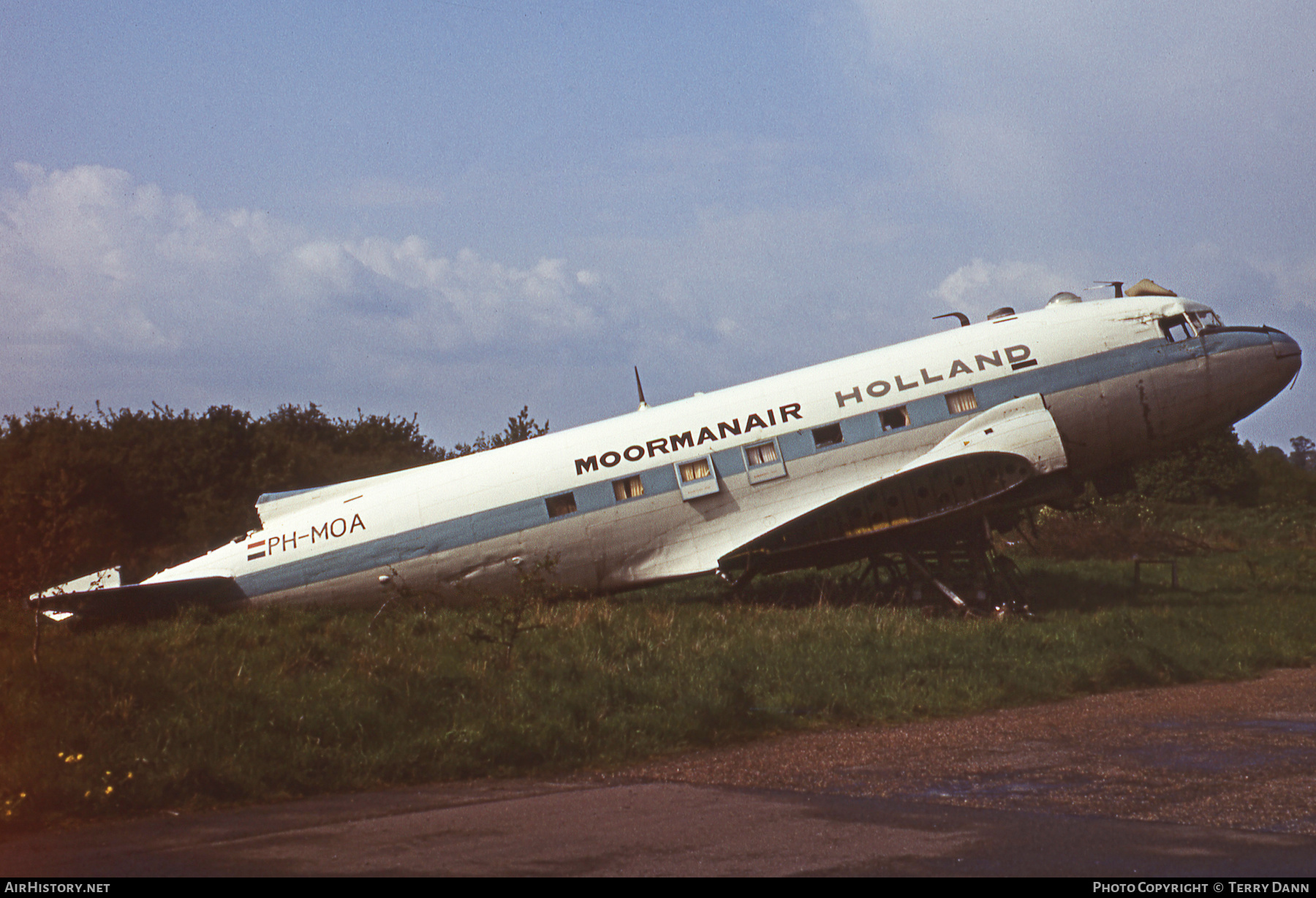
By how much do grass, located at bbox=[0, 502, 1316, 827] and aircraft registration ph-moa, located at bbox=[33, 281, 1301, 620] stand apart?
1.11 meters

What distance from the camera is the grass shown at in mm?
9828

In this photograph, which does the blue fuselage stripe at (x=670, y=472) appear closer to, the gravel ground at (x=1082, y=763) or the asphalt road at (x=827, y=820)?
the gravel ground at (x=1082, y=763)

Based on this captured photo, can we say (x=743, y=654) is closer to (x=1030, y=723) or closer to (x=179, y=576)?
(x=1030, y=723)

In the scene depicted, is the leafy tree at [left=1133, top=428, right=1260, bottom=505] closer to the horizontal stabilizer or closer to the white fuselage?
the white fuselage

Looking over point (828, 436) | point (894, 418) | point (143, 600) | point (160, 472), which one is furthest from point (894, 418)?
point (160, 472)

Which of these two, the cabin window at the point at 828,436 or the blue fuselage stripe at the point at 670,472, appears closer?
the blue fuselage stripe at the point at 670,472

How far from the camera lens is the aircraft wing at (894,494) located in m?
20.5

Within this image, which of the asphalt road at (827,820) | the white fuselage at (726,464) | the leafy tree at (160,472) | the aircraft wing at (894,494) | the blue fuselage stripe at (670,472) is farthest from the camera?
the leafy tree at (160,472)

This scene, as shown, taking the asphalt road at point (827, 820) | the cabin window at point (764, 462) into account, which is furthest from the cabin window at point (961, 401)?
the asphalt road at point (827, 820)

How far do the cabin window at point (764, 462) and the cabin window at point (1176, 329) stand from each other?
27.0 ft

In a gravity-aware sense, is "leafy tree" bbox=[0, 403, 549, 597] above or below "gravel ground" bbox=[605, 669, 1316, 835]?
above

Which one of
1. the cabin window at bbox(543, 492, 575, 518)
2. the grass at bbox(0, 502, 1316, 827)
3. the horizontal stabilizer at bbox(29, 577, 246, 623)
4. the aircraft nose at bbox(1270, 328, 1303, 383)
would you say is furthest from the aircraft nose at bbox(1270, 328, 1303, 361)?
the horizontal stabilizer at bbox(29, 577, 246, 623)

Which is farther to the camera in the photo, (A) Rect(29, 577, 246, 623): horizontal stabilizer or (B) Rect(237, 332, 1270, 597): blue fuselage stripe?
(B) Rect(237, 332, 1270, 597): blue fuselage stripe
